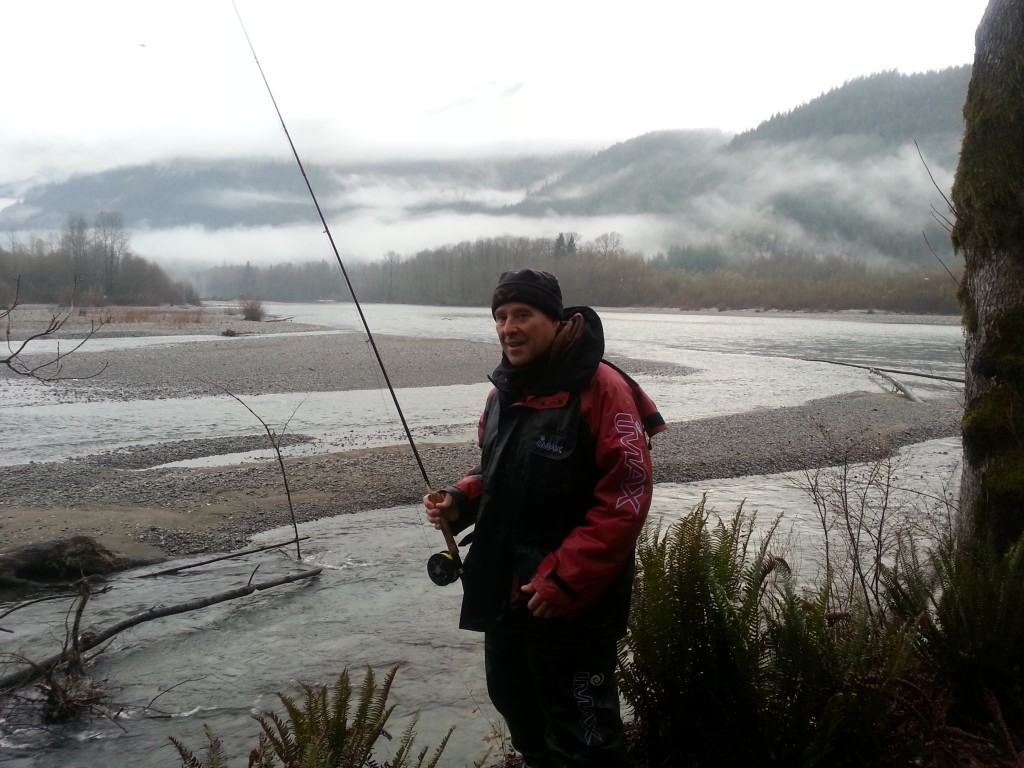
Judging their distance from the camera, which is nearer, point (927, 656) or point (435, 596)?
point (927, 656)

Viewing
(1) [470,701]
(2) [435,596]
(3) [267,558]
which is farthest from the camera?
(3) [267,558]

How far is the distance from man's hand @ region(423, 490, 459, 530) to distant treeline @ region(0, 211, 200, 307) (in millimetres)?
89428

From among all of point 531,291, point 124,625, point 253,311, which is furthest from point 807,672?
point 253,311

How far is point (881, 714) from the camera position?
2838 millimetres

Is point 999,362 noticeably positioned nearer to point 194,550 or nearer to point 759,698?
point 759,698

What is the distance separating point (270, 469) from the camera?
12211 mm

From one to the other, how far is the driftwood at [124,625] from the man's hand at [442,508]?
3.25 meters

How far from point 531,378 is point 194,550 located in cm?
693

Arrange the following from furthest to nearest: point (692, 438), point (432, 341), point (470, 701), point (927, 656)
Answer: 1. point (432, 341)
2. point (692, 438)
3. point (470, 701)
4. point (927, 656)

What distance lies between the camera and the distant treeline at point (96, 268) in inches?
3365

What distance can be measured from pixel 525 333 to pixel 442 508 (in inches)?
31.9

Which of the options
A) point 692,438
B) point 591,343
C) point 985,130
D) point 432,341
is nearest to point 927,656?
point 591,343

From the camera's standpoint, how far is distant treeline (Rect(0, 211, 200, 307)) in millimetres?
85475

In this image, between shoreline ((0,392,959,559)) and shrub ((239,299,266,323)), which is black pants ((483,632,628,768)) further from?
shrub ((239,299,266,323))
